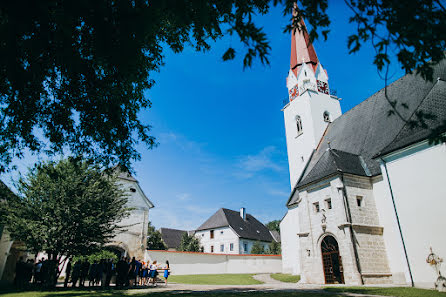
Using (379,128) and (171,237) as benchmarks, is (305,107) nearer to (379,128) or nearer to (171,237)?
(379,128)

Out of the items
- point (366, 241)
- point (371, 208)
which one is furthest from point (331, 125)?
point (366, 241)

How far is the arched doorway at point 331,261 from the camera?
598 inches

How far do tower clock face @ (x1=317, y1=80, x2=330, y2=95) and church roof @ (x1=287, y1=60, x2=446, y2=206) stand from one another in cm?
697

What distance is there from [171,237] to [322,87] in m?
37.9

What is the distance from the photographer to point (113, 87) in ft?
26.9

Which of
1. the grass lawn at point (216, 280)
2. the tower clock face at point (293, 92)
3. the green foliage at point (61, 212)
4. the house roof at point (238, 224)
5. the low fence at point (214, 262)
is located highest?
the tower clock face at point (293, 92)

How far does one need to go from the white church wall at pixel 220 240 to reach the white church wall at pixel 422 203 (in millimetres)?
31437

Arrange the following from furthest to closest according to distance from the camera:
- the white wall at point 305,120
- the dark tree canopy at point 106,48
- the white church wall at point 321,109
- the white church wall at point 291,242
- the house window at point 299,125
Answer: the house window at point 299,125 < the white church wall at point 321,109 < the white wall at point 305,120 < the white church wall at point 291,242 < the dark tree canopy at point 106,48

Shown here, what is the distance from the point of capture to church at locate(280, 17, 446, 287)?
13.1m

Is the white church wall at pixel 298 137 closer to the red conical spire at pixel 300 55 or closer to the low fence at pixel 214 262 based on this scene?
the red conical spire at pixel 300 55

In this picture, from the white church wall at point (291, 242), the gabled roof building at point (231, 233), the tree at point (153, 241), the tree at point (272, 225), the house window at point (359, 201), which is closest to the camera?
the house window at point (359, 201)

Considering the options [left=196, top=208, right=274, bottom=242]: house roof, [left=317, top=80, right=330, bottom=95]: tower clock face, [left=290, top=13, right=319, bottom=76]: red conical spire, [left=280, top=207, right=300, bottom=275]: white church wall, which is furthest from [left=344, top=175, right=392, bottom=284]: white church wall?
[left=196, top=208, right=274, bottom=242]: house roof

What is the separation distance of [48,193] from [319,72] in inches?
1133

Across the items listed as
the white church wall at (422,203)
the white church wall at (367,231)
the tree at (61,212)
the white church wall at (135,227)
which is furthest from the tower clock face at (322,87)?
the tree at (61,212)
